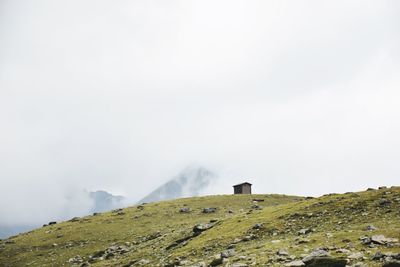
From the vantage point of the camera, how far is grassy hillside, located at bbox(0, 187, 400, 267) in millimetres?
34125

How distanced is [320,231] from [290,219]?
9.90 meters

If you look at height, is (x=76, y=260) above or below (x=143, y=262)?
above

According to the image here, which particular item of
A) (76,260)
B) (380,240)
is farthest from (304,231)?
(76,260)

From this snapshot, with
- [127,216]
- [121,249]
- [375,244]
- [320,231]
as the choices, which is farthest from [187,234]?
[127,216]

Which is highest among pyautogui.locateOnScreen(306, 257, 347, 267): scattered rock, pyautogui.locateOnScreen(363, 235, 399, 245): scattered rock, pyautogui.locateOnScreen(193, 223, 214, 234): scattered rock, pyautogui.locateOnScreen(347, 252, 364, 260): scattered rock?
pyautogui.locateOnScreen(193, 223, 214, 234): scattered rock

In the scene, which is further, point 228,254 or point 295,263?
point 228,254

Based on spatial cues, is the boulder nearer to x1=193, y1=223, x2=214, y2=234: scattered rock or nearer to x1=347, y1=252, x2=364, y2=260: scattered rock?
x1=193, y1=223, x2=214, y2=234: scattered rock

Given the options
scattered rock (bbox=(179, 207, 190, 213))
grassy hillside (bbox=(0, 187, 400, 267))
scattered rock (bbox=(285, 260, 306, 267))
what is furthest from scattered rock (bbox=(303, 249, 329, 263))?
scattered rock (bbox=(179, 207, 190, 213))

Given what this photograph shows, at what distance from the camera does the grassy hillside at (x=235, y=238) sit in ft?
112

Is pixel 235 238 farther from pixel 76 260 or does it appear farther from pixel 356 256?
pixel 76 260

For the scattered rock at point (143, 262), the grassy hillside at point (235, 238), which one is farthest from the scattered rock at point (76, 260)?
the scattered rock at point (143, 262)

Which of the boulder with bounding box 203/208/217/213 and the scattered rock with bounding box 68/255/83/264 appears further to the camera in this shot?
the boulder with bounding box 203/208/217/213

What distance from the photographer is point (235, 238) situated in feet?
168

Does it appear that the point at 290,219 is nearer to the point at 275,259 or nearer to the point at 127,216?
the point at 275,259
